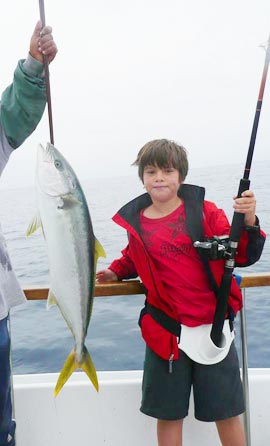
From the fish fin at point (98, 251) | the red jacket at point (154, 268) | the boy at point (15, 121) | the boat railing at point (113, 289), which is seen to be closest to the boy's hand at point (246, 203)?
the red jacket at point (154, 268)

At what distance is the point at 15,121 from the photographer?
1.88m

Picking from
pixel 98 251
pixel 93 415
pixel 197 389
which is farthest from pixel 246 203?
pixel 93 415

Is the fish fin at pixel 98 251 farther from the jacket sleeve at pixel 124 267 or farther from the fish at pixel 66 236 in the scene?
Result: the jacket sleeve at pixel 124 267

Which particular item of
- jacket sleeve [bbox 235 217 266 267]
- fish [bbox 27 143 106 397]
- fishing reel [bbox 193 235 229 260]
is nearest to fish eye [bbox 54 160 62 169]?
fish [bbox 27 143 106 397]

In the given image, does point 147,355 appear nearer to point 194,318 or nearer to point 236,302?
point 194,318

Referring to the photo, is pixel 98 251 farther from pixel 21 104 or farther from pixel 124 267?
pixel 21 104

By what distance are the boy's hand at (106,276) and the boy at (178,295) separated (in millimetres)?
238

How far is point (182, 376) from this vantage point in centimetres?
217

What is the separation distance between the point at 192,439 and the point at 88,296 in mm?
1301

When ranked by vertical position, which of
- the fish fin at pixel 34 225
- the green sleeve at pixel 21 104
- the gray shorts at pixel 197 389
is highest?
the green sleeve at pixel 21 104

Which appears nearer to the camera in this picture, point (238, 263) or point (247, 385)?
point (238, 263)

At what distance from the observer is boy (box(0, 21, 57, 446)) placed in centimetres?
187

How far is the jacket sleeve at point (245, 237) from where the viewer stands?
2.11 meters

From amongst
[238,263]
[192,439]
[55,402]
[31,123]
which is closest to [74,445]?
[55,402]
